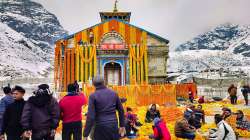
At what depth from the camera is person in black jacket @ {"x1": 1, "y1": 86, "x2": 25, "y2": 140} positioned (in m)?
6.79

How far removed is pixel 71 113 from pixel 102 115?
1.53 meters

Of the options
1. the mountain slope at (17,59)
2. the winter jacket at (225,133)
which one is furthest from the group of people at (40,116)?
the mountain slope at (17,59)

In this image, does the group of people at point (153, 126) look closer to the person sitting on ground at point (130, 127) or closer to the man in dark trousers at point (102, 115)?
the person sitting on ground at point (130, 127)

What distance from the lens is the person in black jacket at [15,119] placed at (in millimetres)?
6785

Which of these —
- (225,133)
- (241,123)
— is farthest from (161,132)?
(241,123)

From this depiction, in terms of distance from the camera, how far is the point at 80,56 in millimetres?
29422

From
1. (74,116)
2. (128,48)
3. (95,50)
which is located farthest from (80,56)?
(74,116)

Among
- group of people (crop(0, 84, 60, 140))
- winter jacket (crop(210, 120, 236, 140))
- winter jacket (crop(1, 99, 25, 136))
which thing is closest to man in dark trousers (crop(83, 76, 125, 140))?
group of people (crop(0, 84, 60, 140))

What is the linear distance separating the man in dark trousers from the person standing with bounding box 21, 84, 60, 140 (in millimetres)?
863

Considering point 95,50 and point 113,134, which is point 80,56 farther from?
point 113,134

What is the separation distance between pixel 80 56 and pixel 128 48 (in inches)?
163

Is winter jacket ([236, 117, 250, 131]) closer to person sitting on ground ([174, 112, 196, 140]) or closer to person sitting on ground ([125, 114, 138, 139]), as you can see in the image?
person sitting on ground ([174, 112, 196, 140])

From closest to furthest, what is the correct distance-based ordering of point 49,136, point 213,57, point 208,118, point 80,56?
point 49,136
point 208,118
point 80,56
point 213,57

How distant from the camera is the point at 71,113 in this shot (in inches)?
280
